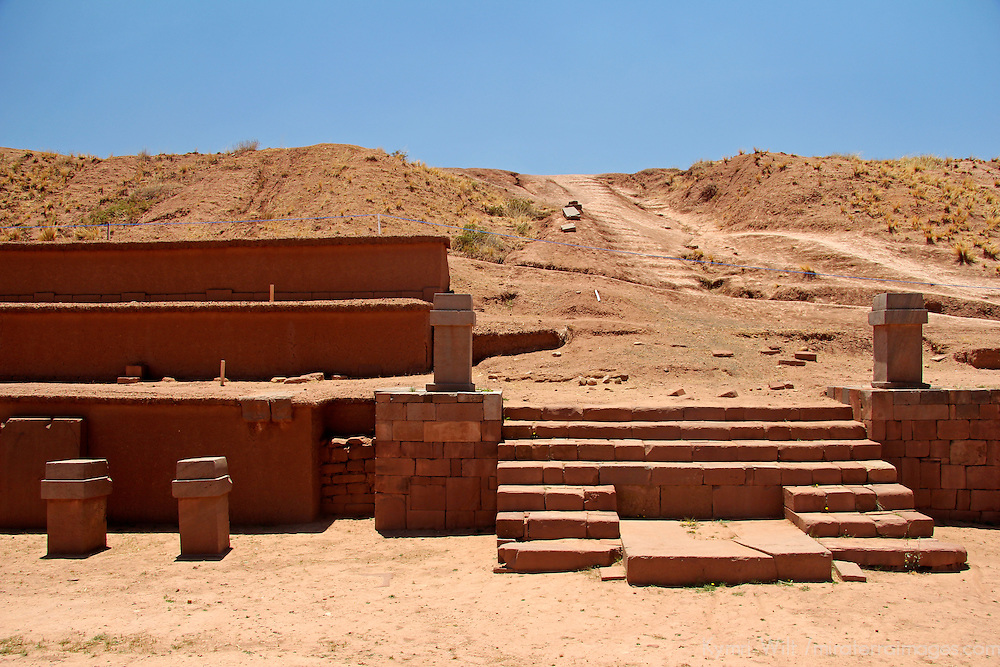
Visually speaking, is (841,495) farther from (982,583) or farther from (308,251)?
(308,251)

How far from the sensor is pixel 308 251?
1323 cm

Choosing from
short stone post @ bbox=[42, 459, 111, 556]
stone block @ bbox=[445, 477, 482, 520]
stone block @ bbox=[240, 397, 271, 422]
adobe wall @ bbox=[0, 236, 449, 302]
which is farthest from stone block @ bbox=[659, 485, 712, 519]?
adobe wall @ bbox=[0, 236, 449, 302]

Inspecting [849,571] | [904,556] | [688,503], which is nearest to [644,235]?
[688,503]

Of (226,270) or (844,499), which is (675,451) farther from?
(226,270)

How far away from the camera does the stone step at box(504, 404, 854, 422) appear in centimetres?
862

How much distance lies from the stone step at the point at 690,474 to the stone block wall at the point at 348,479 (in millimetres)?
2100

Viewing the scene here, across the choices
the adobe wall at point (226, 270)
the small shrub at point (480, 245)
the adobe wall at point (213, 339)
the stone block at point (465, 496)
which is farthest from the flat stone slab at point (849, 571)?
the small shrub at point (480, 245)

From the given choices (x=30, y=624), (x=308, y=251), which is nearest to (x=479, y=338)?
(x=308, y=251)

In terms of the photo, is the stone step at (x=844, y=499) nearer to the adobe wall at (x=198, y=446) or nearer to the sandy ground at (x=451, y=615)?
the sandy ground at (x=451, y=615)

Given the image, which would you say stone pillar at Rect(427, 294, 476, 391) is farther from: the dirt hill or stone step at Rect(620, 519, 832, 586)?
stone step at Rect(620, 519, 832, 586)

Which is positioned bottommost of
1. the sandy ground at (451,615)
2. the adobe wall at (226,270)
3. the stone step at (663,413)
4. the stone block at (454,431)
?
the sandy ground at (451,615)

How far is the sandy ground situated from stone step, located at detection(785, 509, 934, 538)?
0.58 m

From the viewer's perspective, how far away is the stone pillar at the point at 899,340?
8484 millimetres

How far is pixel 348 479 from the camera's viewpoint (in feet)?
29.4
